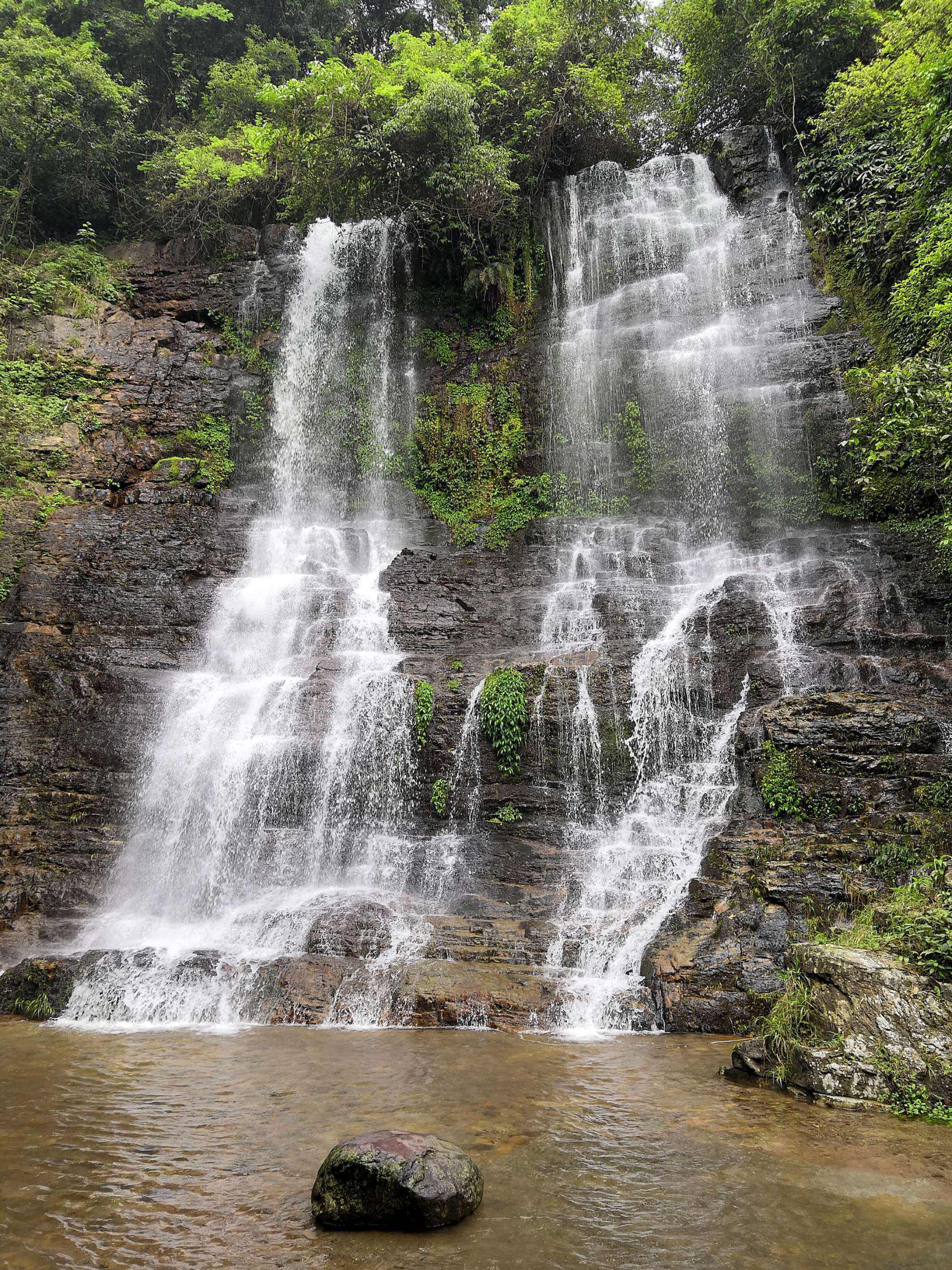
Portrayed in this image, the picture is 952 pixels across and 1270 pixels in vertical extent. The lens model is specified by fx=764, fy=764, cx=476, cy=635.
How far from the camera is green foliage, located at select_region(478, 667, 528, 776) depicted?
1188cm

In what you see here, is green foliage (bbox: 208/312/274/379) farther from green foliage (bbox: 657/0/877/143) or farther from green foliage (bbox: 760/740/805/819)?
green foliage (bbox: 760/740/805/819)

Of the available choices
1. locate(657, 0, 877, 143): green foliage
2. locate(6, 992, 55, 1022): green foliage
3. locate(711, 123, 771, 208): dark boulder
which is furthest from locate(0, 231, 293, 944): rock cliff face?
locate(657, 0, 877, 143): green foliage

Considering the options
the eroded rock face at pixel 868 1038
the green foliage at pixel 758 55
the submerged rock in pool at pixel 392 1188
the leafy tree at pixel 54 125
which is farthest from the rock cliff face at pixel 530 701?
the leafy tree at pixel 54 125

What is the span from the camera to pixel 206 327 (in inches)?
855

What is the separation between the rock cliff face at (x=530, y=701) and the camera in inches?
326

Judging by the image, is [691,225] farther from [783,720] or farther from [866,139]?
[783,720]

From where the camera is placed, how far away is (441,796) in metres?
11.9

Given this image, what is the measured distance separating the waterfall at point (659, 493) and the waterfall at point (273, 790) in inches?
107

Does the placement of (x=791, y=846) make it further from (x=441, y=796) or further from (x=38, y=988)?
(x=38, y=988)

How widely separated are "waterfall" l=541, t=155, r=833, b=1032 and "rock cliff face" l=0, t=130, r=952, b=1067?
154 millimetres

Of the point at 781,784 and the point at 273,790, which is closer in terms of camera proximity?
the point at 781,784

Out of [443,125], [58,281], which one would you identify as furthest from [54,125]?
[443,125]

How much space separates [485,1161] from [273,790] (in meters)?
8.08

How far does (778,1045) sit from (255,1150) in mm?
3818
